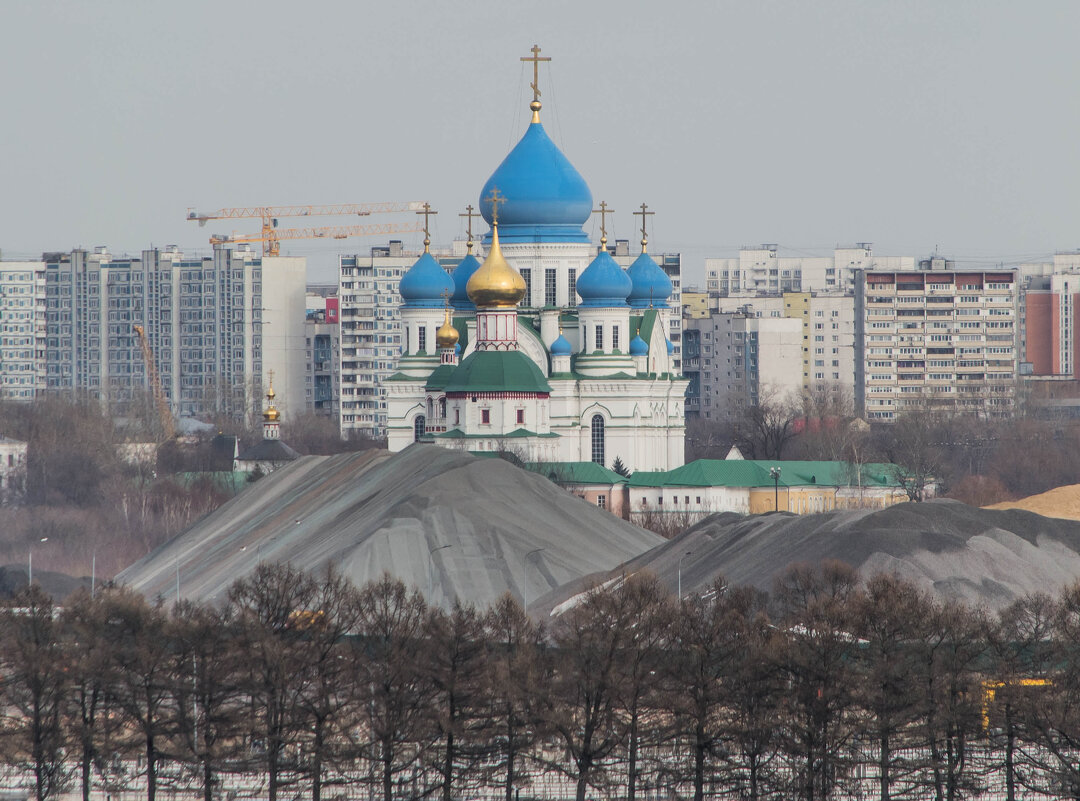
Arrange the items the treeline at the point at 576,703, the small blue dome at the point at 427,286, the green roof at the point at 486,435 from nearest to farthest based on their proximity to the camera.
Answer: the treeline at the point at 576,703 < the green roof at the point at 486,435 < the small blue dome at the point at 427,286

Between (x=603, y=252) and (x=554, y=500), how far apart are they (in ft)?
58.6

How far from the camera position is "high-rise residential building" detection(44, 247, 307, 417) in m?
89.8

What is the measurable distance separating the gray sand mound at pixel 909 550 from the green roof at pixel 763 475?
1977cm

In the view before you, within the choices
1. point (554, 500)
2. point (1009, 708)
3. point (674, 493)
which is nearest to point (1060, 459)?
point (674, 493)

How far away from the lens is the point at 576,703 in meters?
25.4

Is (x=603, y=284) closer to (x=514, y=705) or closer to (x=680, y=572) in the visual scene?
(x=680, y=572)

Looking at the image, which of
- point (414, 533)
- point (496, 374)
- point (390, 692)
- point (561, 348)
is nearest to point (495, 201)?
point (561, 348)

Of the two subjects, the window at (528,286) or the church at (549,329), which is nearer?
the church at (549,329)

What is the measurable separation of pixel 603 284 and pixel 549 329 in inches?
61.5

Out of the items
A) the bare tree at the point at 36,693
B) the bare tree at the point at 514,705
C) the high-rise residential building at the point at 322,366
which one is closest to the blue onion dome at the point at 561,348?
the bare tree at the point at 36,693

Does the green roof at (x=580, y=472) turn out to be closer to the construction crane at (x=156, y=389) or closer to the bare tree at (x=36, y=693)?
the construction crane at (x=156, y=389)

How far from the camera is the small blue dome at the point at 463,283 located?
5681cm

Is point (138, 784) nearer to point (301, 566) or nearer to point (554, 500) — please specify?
point (301, 566)

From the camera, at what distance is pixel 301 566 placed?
→ 1339 inches
